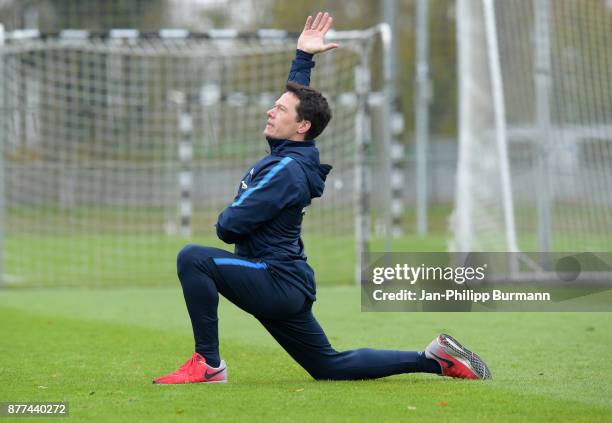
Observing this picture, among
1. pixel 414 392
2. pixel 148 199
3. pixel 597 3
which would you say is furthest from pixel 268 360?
pixel 148 199

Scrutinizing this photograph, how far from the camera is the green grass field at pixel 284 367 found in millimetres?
5840

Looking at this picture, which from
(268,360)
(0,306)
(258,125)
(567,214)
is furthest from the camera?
(258,125)

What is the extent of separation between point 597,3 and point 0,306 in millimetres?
8363

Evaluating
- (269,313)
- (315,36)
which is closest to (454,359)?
(269,313)

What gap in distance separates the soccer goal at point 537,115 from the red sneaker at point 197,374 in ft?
23.1

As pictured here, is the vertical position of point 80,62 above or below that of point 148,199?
above

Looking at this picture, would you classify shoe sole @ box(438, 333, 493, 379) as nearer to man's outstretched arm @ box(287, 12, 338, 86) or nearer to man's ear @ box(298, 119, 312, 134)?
man's ear @ box(298, 119, 312, 134)

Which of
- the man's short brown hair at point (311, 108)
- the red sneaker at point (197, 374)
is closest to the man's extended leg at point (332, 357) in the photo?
the red sneaker at point (197, 374)

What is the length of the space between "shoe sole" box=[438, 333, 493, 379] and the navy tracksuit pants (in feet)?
0.45

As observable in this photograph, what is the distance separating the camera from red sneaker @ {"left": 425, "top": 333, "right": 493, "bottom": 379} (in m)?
6.70

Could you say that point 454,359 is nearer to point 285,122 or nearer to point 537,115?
point 285,122

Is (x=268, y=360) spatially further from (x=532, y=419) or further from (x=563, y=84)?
(x=563, y=84)

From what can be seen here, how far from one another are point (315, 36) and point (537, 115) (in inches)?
281

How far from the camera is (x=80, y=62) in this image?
1842 cm
